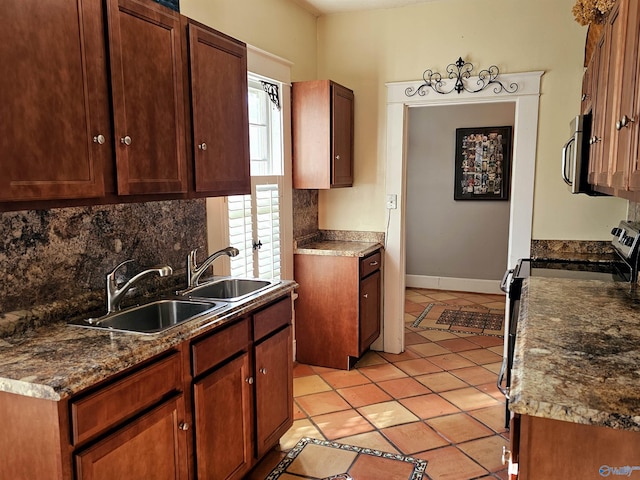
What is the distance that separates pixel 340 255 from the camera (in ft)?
11.7

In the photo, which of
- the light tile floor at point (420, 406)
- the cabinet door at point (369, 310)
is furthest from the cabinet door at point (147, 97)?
the cabinet door at point (369, 310)

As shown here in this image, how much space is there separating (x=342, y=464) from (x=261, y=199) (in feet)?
5.34

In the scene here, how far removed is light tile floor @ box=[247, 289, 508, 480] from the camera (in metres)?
2.58

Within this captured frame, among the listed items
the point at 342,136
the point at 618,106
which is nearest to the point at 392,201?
the point at 342,136

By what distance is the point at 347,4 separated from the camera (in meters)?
3.65

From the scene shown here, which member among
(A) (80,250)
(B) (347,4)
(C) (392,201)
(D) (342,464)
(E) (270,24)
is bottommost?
(D) (342,464)

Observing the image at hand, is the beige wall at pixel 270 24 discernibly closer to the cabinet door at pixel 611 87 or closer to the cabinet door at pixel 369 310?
the cabinet door at pixel 369 310

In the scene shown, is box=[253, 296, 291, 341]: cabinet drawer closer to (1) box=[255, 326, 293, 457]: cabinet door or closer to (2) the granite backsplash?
(1) box=[255, 326, 293, 457]: cabinet door

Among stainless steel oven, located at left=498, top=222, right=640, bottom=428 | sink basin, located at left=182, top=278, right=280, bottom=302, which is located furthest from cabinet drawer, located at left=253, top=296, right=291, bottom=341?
stainless steel oven, located at left=498, top=222, right=640, bottom=428

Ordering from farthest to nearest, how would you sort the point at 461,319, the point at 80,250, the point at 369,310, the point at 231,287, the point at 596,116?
the point at 461,319 < the point at 369,310 < the point at 231,287 < the point at 596,116 < the point at 80,250

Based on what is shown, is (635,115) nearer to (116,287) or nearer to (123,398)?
(123,398)

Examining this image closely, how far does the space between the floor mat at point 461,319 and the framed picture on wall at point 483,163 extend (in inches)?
53.6

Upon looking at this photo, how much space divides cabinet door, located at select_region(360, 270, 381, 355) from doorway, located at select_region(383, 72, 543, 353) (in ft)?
0.37

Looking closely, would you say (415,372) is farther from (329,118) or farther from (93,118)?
(93,118)
